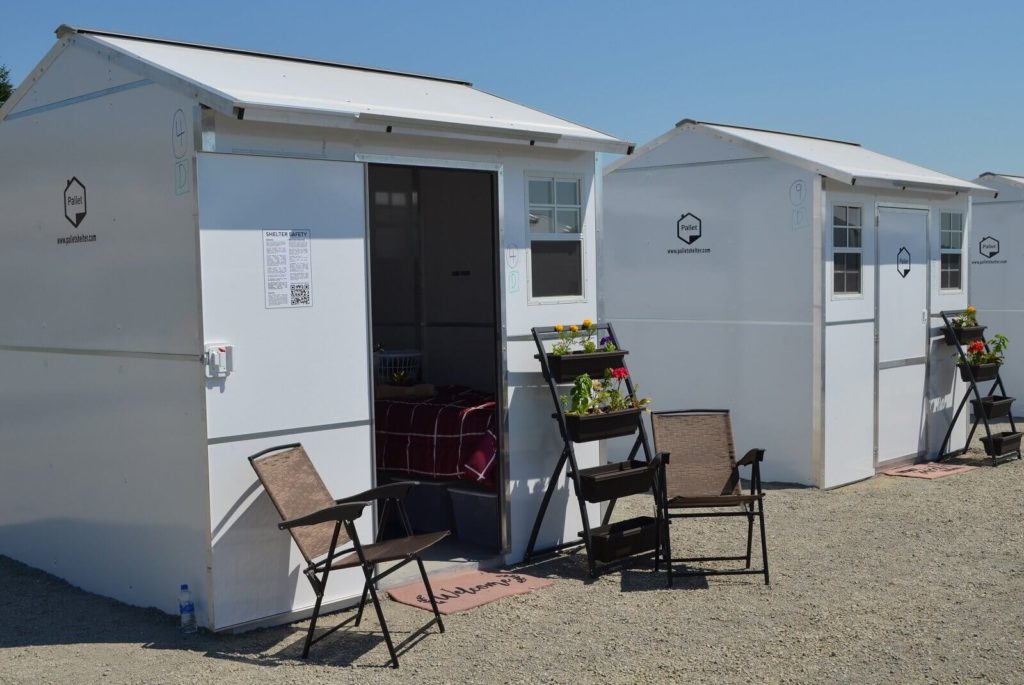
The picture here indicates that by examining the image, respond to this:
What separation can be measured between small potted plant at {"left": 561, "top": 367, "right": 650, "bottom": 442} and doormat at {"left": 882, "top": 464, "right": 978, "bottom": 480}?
11.4 ft

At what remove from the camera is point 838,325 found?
8078mm

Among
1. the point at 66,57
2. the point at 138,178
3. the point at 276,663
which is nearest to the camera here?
the point at 276,663

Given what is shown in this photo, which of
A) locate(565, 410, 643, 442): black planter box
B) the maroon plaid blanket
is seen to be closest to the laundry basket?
the maroon plaid blanket

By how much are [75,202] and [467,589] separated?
2.68 m

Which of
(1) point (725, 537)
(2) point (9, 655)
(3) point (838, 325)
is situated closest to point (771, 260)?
(3) point (838, 325)

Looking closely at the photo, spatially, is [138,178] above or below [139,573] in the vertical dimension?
above

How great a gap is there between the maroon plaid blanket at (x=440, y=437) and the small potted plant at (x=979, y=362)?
4.53 metres

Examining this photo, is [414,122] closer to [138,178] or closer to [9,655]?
[138,178]

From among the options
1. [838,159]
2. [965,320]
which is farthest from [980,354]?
[838,159]

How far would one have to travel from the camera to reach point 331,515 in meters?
4.38

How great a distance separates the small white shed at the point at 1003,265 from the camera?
1191 centimetres

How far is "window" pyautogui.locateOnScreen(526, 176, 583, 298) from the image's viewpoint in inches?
238

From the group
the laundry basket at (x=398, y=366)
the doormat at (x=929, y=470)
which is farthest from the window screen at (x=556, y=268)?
the doormat at (x=929, y=470)

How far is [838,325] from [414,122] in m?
4.09
